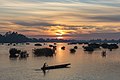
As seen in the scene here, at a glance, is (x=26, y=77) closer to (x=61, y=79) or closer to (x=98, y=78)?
(x=61, y=79)

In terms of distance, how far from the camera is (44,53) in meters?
152

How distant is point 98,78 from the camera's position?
7019 centimetres

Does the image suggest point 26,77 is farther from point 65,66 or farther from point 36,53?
point 36,53

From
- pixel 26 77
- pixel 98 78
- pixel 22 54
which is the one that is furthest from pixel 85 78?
pixel 22 54

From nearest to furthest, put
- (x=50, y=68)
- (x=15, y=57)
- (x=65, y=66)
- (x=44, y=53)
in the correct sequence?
(x=50, y=68) → (x=65, y=66) → (x=15, y=57) → (x=44, y=53)

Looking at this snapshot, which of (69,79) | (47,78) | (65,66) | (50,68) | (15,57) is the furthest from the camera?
(15,57)

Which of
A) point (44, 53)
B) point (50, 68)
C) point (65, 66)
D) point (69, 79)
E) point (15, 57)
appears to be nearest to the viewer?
point (69, 79)

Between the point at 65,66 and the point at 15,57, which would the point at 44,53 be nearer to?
the point at 15,57

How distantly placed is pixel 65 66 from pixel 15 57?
4833cm

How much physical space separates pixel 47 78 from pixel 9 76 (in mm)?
8981

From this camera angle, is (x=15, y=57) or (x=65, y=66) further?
(x=15, y=57)

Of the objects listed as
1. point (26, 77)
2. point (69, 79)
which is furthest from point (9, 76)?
point (69, 79)

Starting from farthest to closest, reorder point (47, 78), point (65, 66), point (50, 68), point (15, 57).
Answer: point (15, 57) < point (65, 66) < point (50, 68) < point (47, 78)

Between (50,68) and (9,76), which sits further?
(50,68)
